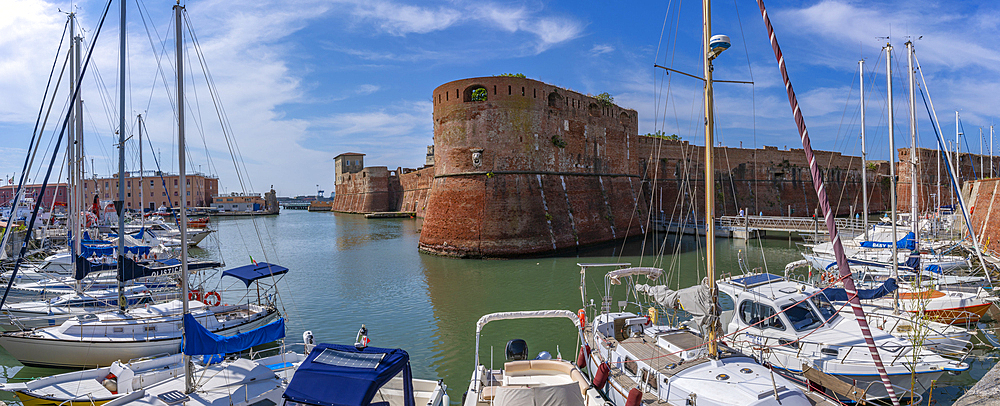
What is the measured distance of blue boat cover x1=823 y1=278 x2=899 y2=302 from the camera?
10906mm

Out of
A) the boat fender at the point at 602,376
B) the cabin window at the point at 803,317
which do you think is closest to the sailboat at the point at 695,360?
the boat fender at the point at 602,376

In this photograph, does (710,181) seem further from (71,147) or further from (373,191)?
(373,191)

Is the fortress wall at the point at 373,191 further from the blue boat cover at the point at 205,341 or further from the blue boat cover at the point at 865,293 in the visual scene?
the blue boat cover at the point at 865,293

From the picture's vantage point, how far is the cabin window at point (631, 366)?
26.8 ft

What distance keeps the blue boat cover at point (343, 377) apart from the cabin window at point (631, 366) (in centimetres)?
370

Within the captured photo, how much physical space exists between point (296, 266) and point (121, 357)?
15.7 m

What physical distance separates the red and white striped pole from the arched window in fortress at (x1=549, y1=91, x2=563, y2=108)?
23.0m

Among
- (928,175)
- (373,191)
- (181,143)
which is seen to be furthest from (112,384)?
(928,175)

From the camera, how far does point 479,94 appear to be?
91.0ft

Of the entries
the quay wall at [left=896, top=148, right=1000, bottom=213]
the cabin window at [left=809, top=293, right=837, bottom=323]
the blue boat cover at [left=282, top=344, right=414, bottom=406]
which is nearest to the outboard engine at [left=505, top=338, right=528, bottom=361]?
the blue boat cover at [left=282, top=344, right=414, bottom=406]

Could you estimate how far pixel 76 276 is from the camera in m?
14.1

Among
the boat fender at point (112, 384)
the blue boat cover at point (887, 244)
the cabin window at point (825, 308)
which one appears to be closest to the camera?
the boat fender at point (112, 384)

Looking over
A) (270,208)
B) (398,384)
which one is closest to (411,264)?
(398,384)

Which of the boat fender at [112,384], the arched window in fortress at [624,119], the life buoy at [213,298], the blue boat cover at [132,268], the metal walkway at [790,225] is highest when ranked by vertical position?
the arched window in fortress at [624,119]
